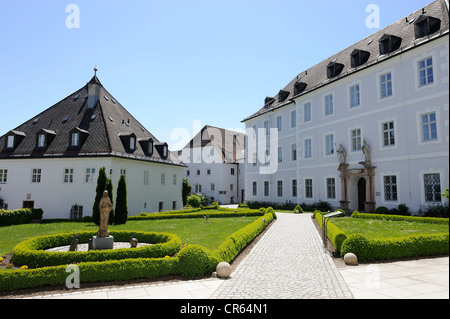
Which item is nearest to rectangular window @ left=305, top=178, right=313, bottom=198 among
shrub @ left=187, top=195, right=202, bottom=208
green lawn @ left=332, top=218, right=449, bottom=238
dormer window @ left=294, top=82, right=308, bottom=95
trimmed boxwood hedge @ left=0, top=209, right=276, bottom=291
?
dormer window @ left=294, top=82, right=308, bottom=95

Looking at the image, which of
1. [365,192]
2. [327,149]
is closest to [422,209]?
[365,192]

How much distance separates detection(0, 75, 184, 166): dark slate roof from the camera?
28.2m

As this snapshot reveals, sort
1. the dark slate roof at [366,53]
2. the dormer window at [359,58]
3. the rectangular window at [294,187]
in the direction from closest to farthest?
the dark slate roof at [366,53], the dormer window at [359,58], the rectangular window at [294,187]

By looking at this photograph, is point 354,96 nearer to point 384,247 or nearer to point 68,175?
point 384,247

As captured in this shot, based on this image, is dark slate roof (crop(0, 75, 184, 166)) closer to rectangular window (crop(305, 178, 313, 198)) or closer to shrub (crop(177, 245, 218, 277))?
rectangular window (crop(305, 178, 313, 198))

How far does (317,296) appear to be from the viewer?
22.2 ft

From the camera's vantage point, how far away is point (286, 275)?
8.64 meters

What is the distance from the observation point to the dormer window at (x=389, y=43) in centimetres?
2295

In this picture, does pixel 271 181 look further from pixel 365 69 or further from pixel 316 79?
pixel 365 69

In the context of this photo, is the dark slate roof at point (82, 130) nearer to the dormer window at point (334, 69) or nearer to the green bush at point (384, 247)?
the dormer window at point (334, 69)

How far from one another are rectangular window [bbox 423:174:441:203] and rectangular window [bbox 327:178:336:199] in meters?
8.55

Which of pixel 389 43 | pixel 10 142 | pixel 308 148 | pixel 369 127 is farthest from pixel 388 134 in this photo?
pixel 10 142

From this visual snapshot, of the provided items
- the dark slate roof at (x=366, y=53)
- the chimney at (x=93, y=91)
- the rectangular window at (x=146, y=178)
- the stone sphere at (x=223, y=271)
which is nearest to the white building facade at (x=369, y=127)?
the dark slate roof at (x=366, y=53)

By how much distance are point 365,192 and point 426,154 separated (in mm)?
7256
